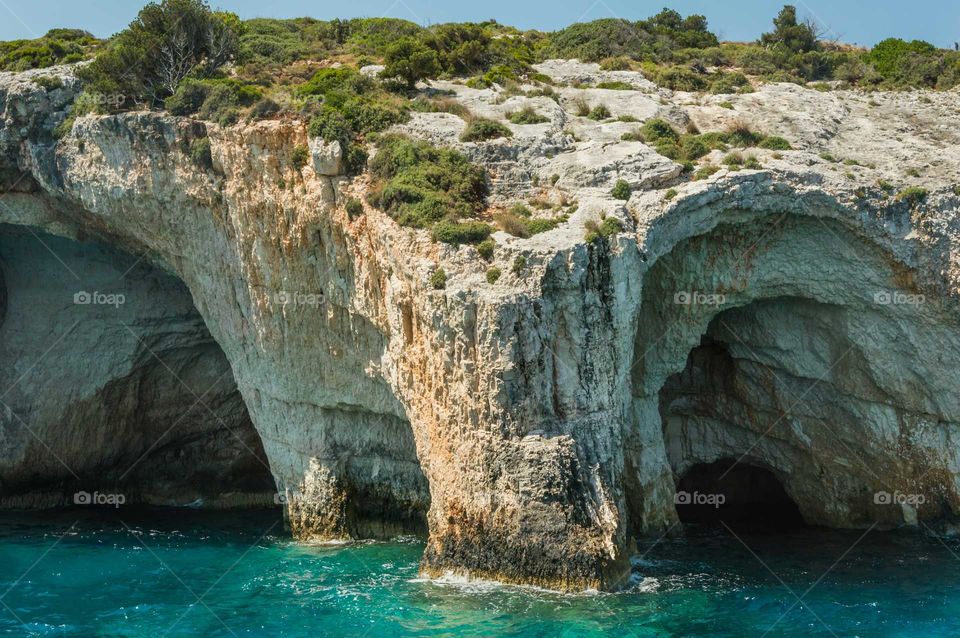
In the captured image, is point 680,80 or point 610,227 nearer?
point 610,227

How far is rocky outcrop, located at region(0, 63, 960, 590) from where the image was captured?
24094mm

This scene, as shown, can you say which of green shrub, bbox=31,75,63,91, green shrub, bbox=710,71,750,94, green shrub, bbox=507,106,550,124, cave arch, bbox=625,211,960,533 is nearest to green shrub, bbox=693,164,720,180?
cave arch, bbox=625,211,960,533

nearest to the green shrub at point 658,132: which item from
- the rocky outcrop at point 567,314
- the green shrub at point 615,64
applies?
the rocky outcrop at point 567,314

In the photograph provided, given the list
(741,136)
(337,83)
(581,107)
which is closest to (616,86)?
(581,107)

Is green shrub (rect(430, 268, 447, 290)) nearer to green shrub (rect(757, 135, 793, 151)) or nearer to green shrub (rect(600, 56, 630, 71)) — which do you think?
green shrub (rect(757, 135, 793, 151))

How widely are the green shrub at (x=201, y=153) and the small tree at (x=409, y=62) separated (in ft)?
24.1

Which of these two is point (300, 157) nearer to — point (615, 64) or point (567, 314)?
point (567, 314)

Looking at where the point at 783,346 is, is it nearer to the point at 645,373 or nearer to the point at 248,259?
the point at 645,373

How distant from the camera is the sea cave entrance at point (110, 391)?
121 feet

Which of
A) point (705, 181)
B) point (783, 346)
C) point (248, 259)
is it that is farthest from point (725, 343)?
point (248, 259)

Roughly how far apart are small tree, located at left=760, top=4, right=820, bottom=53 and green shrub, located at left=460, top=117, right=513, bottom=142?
19994mm

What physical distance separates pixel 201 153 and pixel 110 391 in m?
11.5

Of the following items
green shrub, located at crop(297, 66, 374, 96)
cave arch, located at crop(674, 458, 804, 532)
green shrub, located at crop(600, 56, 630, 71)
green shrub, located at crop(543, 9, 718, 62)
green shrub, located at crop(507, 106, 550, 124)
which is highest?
green shrub, located at crop(543, 9, 718, 62)

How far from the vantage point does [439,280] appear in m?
24.7
